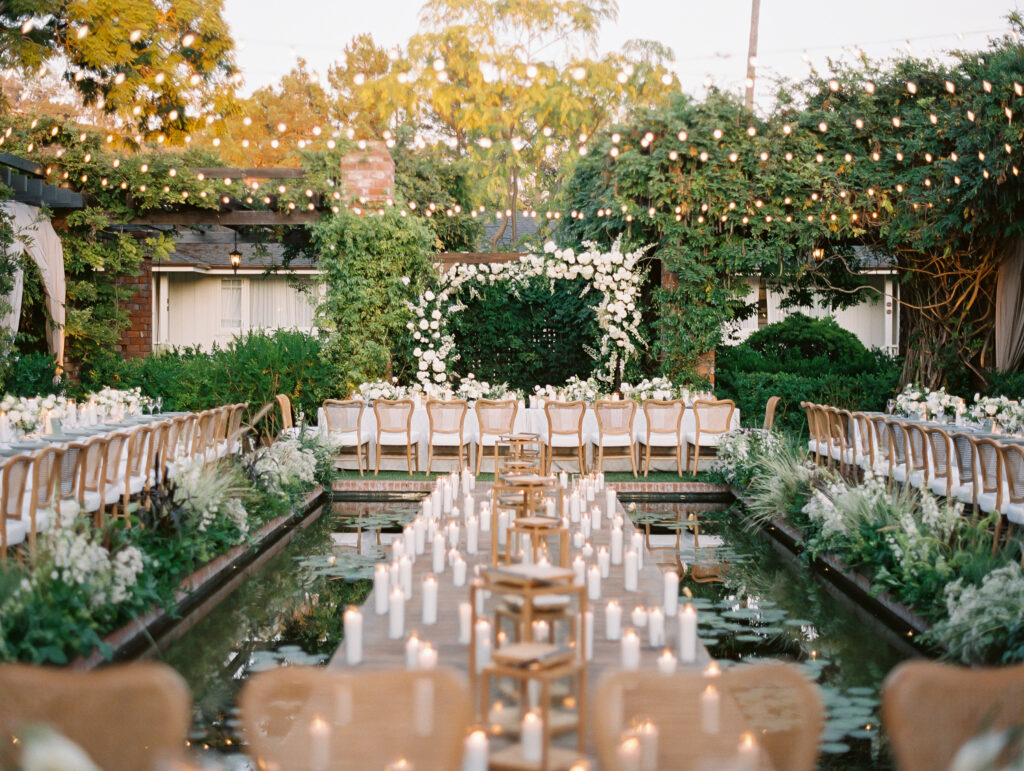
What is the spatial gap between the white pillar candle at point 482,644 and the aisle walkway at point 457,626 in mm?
135

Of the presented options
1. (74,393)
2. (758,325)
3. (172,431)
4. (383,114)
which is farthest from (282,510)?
(383,114)

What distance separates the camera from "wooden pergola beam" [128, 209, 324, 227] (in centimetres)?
1481

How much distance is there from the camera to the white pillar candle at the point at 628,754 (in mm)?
2346

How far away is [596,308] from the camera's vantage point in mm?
14695

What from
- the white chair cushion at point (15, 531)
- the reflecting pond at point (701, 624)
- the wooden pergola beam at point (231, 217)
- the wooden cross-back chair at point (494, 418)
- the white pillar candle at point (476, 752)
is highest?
the wooden pergola beam at point (231, 217)

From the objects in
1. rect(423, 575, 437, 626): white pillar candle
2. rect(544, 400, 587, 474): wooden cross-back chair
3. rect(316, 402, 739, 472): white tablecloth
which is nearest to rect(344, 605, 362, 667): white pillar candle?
rect(423, 575, 437, 626): white pillar candle

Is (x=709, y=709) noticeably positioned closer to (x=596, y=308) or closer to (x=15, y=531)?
(x=15, y=531)

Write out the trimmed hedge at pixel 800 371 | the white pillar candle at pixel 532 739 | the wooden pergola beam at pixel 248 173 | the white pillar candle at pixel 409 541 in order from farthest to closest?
the wooden pergola beam at pixel 248 173 → the trimmed hedge at pixel 800 371 → the white pillar candle at pixel 409 541 → the white pillar candle at pixel 532 739

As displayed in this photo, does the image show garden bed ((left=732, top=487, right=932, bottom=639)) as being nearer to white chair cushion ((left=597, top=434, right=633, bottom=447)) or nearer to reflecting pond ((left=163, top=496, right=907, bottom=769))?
reflecting pond ((left=163, top=496, right=907, bottom=769))

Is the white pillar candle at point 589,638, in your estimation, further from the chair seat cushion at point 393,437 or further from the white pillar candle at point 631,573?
the chair seat cushion at point 393,437

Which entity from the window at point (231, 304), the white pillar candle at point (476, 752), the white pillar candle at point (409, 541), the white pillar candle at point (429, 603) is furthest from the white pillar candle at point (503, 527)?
the window at point (231, 304)

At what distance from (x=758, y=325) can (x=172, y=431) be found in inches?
644

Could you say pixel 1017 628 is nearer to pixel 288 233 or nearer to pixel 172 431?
pixel 172 431

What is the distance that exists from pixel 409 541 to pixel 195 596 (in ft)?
4.52
